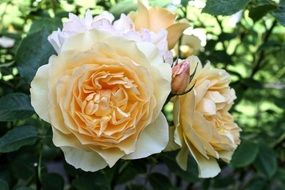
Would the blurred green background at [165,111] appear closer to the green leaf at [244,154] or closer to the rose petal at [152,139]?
the green leaf at [244,154]

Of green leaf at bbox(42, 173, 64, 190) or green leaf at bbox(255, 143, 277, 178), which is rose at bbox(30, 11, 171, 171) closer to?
green leaf at bbox(42, 173, 64, 190)

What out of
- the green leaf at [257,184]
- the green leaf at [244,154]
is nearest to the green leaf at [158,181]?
the green leaf at [244,154]

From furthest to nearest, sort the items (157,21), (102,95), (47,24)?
(47,24) → (157,21) → (102,95)

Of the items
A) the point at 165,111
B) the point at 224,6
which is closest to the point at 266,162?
the point at 165,111

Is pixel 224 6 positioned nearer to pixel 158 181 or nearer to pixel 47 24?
pixel 47 24

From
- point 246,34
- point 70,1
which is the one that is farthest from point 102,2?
point 246,34

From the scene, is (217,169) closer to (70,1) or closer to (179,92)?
(179,92)
